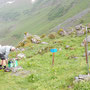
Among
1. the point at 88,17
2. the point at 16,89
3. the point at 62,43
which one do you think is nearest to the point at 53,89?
the point at 16,89

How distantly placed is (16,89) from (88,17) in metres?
139

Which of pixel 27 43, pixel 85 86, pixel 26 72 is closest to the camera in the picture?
pixel 85 86

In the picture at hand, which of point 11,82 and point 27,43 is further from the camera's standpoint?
point 27,43

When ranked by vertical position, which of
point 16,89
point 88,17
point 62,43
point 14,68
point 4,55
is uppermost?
point 88,17

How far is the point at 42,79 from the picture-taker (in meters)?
10.9

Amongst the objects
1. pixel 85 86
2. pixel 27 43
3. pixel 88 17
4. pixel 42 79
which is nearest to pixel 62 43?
pixel 27 43

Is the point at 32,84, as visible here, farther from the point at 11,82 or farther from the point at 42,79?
the point at 11,82

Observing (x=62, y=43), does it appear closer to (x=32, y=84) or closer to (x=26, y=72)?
(x=26, y=72)

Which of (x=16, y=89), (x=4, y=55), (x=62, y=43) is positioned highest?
(x=62, y=43)

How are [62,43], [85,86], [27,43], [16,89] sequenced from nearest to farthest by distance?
[85,86], [16,89], [62,43], [27,43]

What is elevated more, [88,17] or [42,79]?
[88,17]

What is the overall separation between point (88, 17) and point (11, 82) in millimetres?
137763

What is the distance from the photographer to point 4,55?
1267 cm

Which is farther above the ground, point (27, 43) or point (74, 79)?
point (27, 43)
